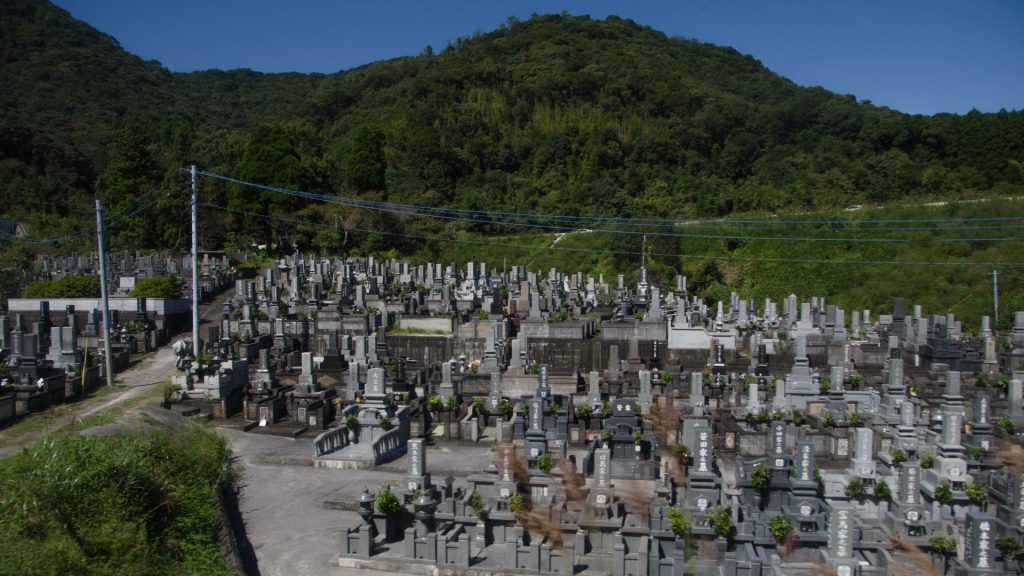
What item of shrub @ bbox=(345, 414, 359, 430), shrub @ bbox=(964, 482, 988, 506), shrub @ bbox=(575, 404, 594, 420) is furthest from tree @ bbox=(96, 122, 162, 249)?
shrub @ bbox=(964, 482, 988, 506)

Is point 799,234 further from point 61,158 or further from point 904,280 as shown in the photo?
point 61,158

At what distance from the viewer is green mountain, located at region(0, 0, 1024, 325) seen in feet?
137

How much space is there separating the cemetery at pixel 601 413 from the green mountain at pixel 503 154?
9.32 m

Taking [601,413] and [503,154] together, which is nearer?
[601,413]

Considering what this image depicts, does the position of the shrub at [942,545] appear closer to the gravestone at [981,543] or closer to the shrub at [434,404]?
the gravestone at [981,543]

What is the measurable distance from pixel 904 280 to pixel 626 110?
37.2 meters

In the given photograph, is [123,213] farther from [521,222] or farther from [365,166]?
[521,222]

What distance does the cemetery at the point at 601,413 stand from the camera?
8.52 meters

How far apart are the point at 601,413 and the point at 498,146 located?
47.9 metres

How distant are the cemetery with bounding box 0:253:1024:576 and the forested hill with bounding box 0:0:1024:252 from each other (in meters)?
11.2

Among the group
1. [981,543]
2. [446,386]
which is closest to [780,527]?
[981,543]

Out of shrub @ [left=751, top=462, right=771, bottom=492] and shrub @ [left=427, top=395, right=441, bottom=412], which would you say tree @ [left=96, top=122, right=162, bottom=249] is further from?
shrub @ [left=751, top=462, right=771, bottom=492]

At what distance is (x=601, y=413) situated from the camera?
15.5m

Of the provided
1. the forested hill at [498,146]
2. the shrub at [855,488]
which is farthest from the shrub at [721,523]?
the forested hill at [498,146]
